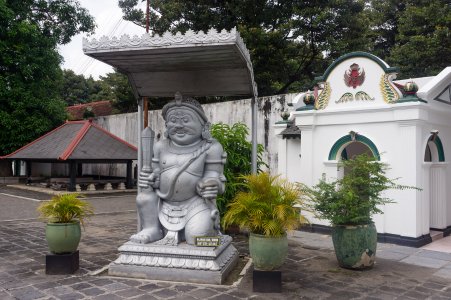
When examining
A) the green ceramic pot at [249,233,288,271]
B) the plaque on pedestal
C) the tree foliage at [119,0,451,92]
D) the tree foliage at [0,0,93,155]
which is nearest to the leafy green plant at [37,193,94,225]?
the plaque on pedestal

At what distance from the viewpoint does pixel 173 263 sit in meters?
5.05

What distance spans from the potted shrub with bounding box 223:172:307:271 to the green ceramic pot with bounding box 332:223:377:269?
4.23 ft

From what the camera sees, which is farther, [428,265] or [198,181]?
[428,265]

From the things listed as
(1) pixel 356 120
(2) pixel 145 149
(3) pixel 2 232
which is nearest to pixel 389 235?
(1) pixel 356 120

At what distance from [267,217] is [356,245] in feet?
6.03

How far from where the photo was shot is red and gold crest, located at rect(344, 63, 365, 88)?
8312 mm

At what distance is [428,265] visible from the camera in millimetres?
6191

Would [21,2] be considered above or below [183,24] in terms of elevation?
above

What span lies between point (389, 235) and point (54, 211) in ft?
20.6

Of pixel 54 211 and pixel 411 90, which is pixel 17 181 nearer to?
pixel 54 211

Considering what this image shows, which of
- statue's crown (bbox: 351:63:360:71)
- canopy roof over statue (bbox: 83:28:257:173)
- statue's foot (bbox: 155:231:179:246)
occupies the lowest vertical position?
statue's foot (bbox: 155:231:179:246)

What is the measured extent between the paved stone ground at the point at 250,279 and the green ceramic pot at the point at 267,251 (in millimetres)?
355

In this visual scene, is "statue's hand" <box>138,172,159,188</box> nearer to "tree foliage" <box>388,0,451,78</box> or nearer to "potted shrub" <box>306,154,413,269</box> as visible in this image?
"potted shrub" <box>306,154,413,269</box>

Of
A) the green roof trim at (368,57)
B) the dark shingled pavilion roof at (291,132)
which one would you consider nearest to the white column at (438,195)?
the green roof trim at (368,57)
